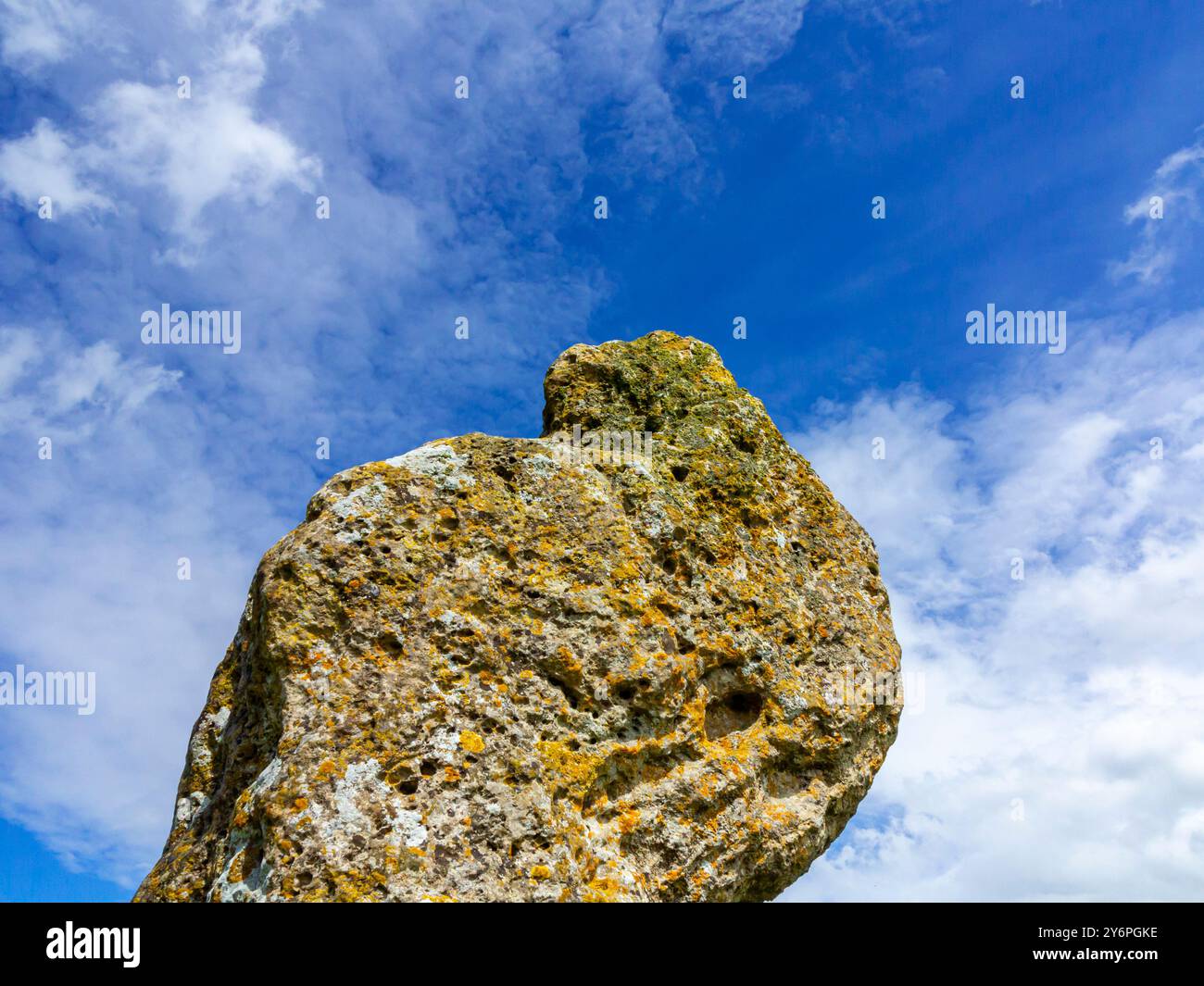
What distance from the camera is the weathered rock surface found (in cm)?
598

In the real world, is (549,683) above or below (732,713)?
above

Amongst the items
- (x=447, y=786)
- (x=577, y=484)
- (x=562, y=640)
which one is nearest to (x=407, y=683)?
(x=447, y=786)

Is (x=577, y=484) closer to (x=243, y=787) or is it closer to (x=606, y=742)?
(x=606, y=742)

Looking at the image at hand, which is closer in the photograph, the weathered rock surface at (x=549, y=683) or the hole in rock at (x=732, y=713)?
the weathered rock surface at (x=549, y=683)

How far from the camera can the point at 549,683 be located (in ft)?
22.8

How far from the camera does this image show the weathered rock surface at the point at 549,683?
598 centimetres

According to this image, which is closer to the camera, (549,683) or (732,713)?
(549,683)

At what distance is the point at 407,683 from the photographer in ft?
21.3

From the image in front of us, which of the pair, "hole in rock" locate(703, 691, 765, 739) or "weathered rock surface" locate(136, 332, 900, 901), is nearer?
"weathered rock surface" locate(136, 332, 900, 901)
